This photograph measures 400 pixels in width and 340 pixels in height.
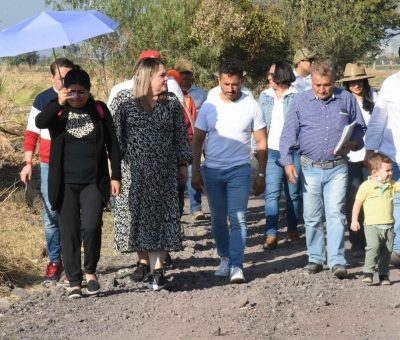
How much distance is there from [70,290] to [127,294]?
0.47m

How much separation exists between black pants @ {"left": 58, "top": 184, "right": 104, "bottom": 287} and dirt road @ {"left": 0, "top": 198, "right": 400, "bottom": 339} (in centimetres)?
28

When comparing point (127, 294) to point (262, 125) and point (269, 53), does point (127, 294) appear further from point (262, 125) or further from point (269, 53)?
point (269, 53)

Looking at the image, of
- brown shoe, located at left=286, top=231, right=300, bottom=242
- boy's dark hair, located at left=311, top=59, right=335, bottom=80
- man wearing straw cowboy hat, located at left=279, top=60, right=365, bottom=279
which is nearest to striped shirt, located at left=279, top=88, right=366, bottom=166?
man wearing straw cowboy hat, located at left=279, top=60, right=365, bottom=279

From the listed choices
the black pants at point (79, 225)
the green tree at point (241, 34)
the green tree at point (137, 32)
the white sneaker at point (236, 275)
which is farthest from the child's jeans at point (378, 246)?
the green tree at point (241, 34)

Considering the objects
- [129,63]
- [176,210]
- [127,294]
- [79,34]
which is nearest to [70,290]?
[127,294]

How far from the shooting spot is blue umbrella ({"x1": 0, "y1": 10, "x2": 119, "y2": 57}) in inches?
327

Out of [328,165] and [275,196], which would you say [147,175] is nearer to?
[328,165]

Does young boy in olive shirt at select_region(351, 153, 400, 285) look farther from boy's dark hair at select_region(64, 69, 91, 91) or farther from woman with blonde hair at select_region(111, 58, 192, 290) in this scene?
boy's dark hair at select_region(64, 69, 91, 91)

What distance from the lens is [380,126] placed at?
9336 mm

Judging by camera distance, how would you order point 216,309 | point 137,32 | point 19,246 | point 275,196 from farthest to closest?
point 137,32 < point 275,196 < point 19,246 < point 216,309

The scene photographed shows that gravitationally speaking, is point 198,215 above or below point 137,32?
below

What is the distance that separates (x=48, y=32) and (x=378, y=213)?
10.3ft

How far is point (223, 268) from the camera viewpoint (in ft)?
31.1

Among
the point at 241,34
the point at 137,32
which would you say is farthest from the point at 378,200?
the point at 241,34
